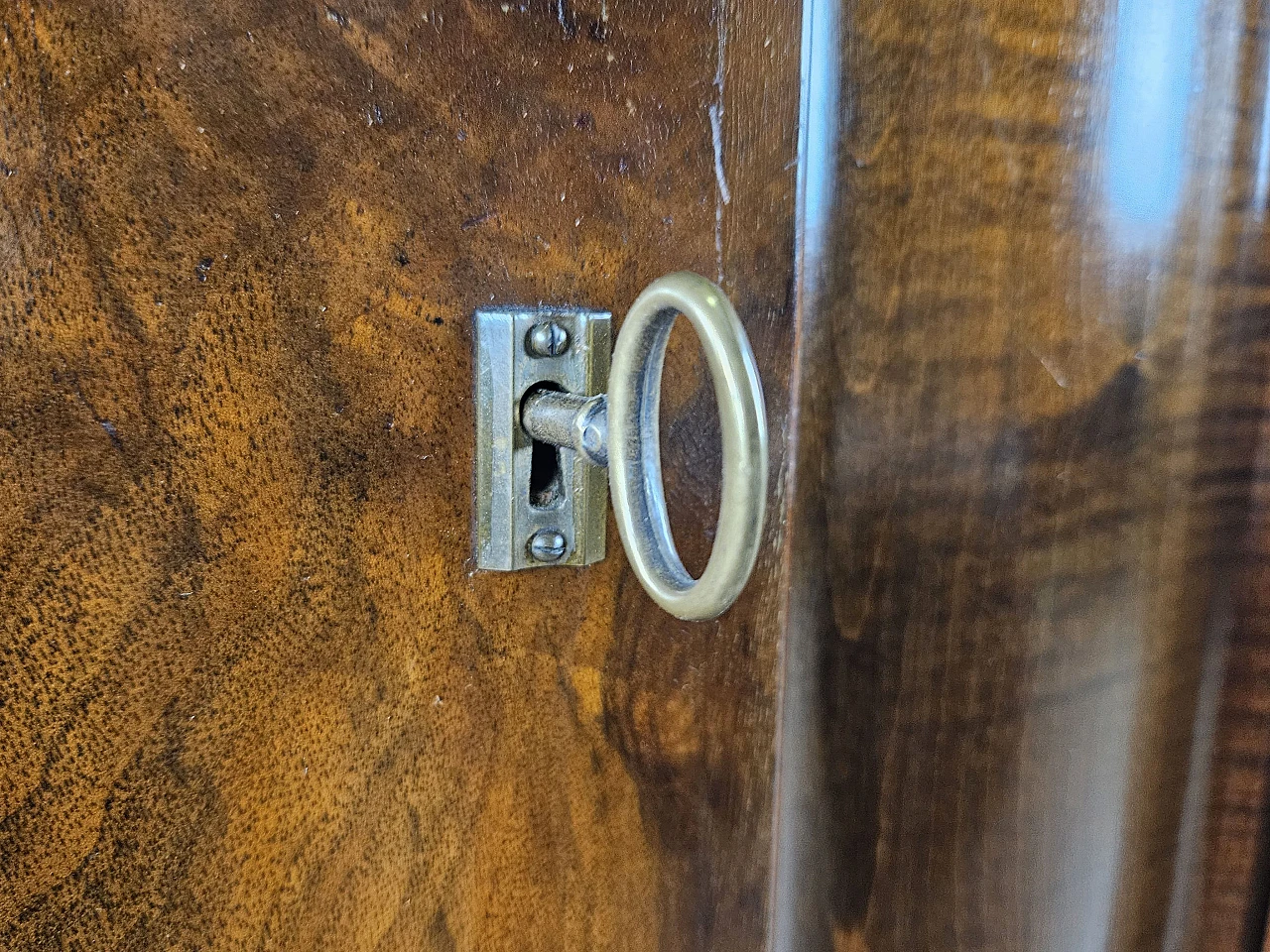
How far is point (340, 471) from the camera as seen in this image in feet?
1.07

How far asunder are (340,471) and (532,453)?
0.07m

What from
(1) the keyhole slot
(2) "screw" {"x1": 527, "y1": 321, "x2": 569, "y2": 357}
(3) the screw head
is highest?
(2) "screw" {"x1": 527, "y1": 321, "x2": 569, "y2": 357}

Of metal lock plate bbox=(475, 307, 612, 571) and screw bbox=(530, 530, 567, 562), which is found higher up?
metal lock plate bbox=(475, 307, 612, 571)

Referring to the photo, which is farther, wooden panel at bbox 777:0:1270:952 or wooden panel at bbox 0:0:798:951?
wooden panel at bbox 777:0:1270:952

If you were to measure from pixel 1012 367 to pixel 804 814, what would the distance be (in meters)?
0.22

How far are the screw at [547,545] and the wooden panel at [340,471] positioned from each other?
16 mm

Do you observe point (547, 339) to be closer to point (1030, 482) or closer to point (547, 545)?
point (547, 545)

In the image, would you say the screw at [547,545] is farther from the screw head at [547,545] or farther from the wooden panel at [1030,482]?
the wooden panel at [1030,482]

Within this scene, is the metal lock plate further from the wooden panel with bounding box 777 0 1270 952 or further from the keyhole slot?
the wooden panel with bounding box 777 0 1270 952

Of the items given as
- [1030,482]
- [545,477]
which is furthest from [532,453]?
[1030,482]

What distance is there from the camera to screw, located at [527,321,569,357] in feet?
1.17

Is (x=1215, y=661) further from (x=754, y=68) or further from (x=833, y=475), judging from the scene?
(x=754, y=68)

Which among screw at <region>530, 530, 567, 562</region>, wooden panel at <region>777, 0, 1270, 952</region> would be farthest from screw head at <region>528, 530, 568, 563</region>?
wooden panel at <region>777, 0, 1270, 952</region>

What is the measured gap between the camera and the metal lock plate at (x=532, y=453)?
0.35 m
